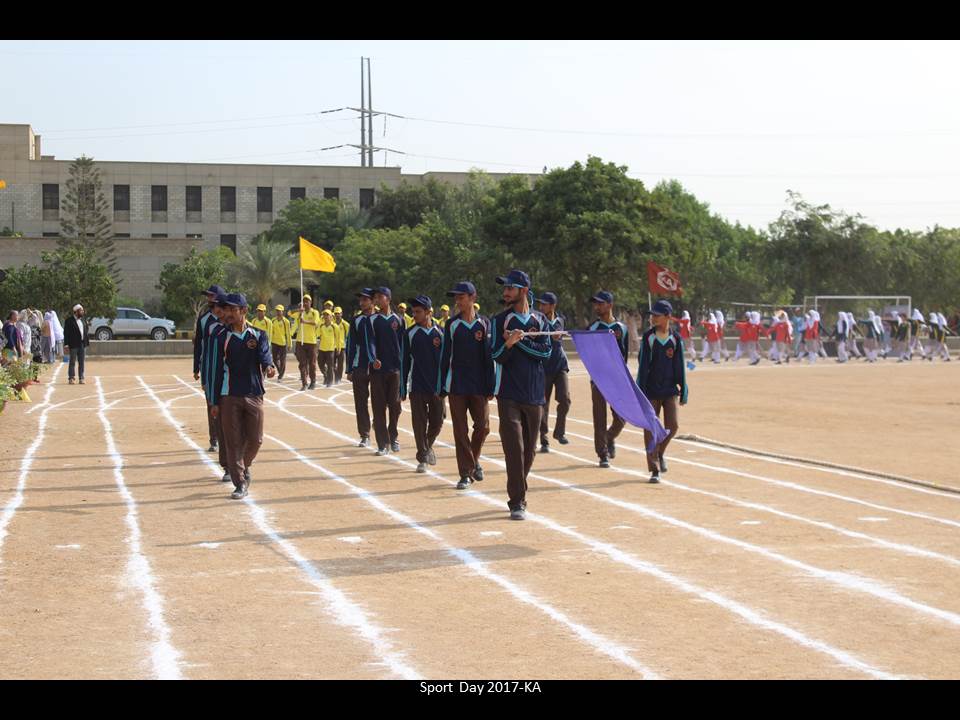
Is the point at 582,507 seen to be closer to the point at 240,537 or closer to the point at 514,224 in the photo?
the point at 240,537

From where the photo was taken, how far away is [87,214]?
76.4 meters

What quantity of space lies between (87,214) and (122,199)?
751cm

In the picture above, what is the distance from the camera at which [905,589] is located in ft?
25.3

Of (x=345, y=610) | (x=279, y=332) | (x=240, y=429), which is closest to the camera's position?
(x=345, y=610)

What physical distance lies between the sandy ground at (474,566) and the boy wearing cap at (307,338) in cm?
1161

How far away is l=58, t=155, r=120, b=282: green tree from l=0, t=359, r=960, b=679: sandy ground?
57.2 m

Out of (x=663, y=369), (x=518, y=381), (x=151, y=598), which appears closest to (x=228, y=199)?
(x=663, y=369)

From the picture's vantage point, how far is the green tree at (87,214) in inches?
2820

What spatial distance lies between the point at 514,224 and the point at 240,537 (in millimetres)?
39977

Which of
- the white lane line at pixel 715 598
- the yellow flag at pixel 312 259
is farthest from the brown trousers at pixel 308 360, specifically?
the white lane line at pixel 715 598

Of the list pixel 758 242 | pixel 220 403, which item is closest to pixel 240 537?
pixel 220 403

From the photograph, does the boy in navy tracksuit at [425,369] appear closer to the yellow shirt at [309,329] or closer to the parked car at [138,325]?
the yellow shirt at [309,329]

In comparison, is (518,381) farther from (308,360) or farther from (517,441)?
(308,360)

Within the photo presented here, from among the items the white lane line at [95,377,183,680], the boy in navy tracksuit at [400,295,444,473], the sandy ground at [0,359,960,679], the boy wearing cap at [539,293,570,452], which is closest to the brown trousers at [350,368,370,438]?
the sandy ground at [0,359,960,679]
